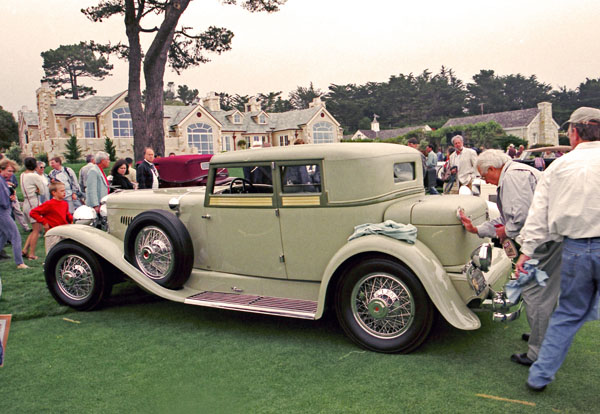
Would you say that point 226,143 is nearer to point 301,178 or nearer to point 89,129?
point 89,129

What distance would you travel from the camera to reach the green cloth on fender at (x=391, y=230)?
3.86 metres

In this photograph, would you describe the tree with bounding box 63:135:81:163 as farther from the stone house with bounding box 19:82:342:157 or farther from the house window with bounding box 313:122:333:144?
the house window with bounding box 313:122:333:144

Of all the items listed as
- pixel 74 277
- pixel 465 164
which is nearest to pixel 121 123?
pixel 465 164

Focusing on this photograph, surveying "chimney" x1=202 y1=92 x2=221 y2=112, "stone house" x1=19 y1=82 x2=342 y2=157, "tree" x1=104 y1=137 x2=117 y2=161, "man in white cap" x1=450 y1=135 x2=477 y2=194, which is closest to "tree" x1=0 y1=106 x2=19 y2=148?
"stone house" x1=19 y1=82 x2=342 y2=157

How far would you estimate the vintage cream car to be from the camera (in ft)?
12.6

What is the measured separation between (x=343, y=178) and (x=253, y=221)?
1.01 meters

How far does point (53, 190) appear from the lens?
24.0 ft

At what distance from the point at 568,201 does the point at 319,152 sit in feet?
6.80

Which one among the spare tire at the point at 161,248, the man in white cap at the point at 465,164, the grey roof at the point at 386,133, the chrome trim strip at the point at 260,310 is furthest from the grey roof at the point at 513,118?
the chrome trim strip at the point at 260,310

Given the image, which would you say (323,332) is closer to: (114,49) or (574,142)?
(574,142)

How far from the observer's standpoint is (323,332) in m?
4.56

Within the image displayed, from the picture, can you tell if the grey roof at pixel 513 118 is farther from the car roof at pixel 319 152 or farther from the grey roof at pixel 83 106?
the car roof at pixel 319 152

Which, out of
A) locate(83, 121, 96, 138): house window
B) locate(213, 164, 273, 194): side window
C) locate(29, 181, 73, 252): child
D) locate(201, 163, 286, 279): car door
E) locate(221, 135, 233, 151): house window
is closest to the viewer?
locate(201, 163, 286, 279): car door

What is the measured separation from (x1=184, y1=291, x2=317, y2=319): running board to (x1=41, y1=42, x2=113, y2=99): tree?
6400 cm
